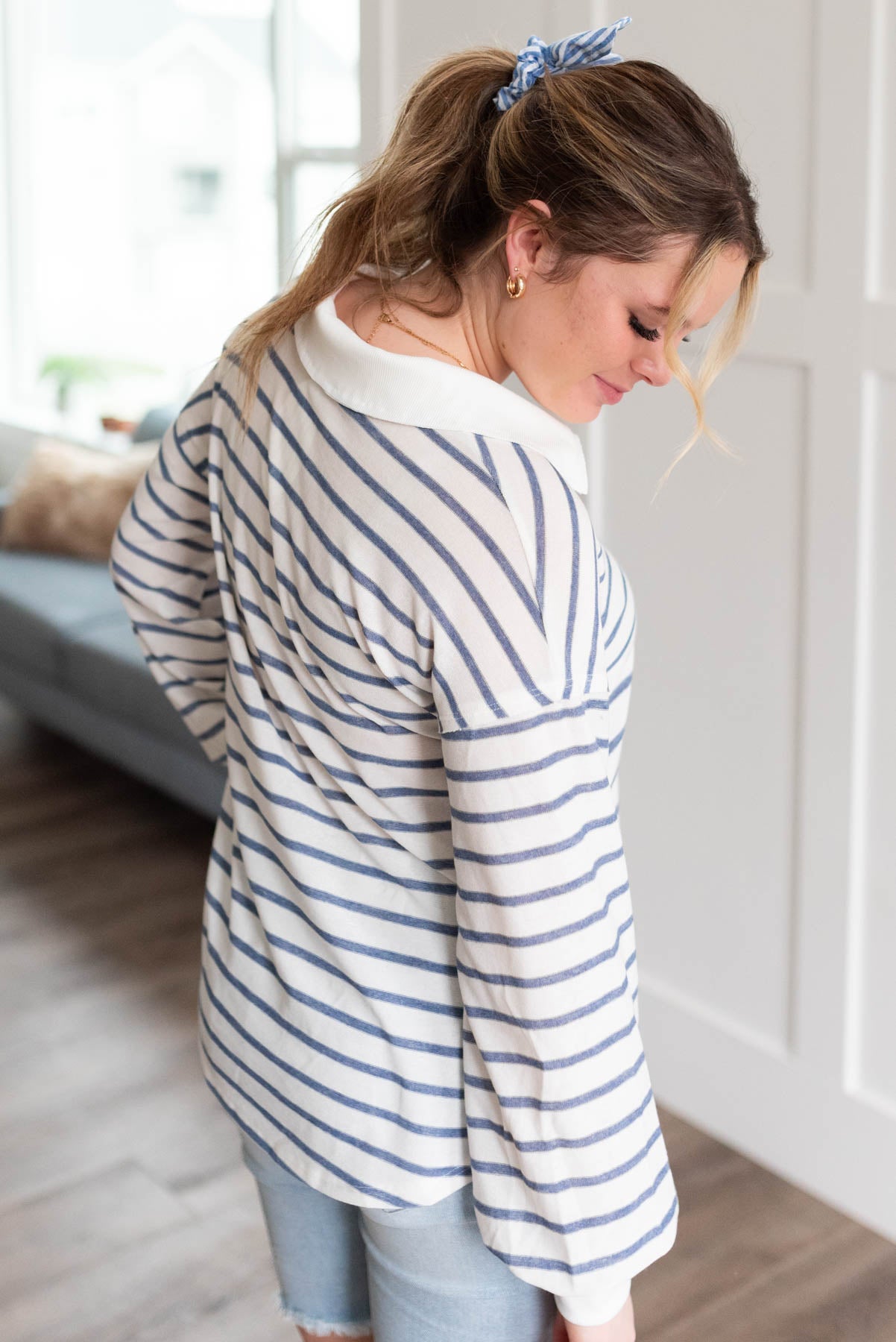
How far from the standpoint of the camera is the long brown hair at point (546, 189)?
87 cm

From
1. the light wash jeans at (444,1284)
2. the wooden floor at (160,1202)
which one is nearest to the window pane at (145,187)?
the wooden floor at (160,1202)

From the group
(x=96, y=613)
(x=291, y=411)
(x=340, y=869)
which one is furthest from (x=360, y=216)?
(x=96, y=613)

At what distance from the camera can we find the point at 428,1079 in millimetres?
948

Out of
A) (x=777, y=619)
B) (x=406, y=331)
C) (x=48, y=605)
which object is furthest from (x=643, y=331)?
(x=48, y=605)

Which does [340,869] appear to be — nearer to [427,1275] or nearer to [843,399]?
[427,1275]

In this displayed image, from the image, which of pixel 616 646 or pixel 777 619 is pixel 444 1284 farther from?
pixel 777 619

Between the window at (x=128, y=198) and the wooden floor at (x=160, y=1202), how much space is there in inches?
99.3

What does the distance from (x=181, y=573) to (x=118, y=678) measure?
225 cm

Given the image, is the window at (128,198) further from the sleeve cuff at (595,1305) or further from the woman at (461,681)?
the sleeve cuff at (595,1305)

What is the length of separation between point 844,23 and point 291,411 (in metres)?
1.12

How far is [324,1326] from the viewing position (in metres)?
1.20

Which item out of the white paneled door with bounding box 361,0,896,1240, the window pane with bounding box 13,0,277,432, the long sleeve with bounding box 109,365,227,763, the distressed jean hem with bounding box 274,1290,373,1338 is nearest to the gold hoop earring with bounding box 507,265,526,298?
the long sleeve with bounding box 109,365,227,763

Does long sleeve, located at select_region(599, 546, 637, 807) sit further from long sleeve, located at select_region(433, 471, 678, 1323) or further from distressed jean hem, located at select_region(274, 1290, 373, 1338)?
distressed jean hem, located at select_region(274, 1290, 373, 1338)

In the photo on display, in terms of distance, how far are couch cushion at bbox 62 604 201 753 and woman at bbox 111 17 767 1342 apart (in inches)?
88.2
